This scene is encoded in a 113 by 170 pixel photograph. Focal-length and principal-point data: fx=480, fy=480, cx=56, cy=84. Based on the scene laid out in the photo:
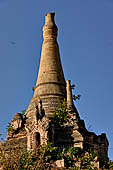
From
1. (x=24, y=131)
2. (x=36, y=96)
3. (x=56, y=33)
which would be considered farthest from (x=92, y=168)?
(x=56, y=33)

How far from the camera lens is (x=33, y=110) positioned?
30109 mm

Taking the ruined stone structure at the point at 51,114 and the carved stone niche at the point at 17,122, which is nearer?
the ruined stone structure at the point at 51,114

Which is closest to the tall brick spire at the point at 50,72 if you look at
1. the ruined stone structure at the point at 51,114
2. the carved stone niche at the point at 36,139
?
the ruined stone structure at the point at 51,114

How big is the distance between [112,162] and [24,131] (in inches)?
241

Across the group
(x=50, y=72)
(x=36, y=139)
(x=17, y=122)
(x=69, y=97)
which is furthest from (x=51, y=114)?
(x=50, y=72)

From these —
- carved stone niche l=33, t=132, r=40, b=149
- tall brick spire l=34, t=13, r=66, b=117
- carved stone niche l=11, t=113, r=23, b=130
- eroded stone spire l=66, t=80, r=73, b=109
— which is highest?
tall brick spire l=34, t=13, r=66, b=117

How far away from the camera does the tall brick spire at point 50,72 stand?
31.1 metres

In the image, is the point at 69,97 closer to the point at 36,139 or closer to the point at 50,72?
the point at 50,72

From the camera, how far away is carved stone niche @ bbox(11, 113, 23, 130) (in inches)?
1161

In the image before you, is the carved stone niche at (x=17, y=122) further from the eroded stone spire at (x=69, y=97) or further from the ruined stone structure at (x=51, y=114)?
the eroded stone spire at (x=69, y=97)

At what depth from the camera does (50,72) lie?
3269 cm

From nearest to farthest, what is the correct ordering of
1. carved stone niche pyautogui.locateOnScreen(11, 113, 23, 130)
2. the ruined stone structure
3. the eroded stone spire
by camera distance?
the ruined stone structure → carved stone niche pyautogui.locateOnScreen(11, 113, 23, 130) → the eroded stone spire

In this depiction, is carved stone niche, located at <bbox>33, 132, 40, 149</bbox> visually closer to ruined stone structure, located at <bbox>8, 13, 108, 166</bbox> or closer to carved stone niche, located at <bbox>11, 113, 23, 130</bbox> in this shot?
ruined stone structure, located at <bbox>8, 13, 108, 166</bbox>

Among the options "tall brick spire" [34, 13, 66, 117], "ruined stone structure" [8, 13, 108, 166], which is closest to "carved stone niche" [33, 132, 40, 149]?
"ruined stone structure" [8, 13, 108, 166]
